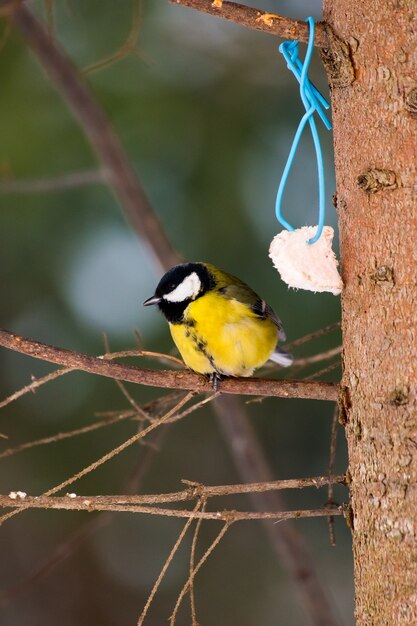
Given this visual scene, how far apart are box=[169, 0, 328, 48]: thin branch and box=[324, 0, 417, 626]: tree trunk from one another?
60 millimetres

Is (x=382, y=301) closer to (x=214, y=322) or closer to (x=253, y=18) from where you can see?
(x=253, y=18)

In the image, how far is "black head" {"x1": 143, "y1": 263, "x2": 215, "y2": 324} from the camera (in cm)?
197

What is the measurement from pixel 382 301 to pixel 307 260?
0.18 metres

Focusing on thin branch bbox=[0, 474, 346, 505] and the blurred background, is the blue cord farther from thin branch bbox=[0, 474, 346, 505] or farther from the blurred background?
the blurred background

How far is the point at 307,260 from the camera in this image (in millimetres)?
1314

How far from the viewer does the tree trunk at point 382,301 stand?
44.7 inches

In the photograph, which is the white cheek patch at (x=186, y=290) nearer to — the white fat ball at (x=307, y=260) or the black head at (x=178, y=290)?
the black head at (x=178, y=290)

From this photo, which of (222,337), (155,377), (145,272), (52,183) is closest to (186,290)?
(222,337)

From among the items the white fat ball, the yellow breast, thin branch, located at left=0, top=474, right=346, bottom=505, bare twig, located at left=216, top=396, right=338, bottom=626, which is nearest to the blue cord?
the white fat ball

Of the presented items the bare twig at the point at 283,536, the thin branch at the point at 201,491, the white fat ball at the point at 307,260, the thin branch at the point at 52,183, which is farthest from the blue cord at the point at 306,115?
the bare twig at the point at 283,536

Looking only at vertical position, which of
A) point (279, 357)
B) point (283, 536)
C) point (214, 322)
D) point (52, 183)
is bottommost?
point (283, 536)

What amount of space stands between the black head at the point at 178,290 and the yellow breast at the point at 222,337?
0.02m

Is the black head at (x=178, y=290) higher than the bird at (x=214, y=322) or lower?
higher

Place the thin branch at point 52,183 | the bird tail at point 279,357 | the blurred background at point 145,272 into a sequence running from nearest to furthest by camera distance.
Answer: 1. the bird tail at point 279,357
2. the thin branch at point 52,183
3. the blurred background at point 145,272
